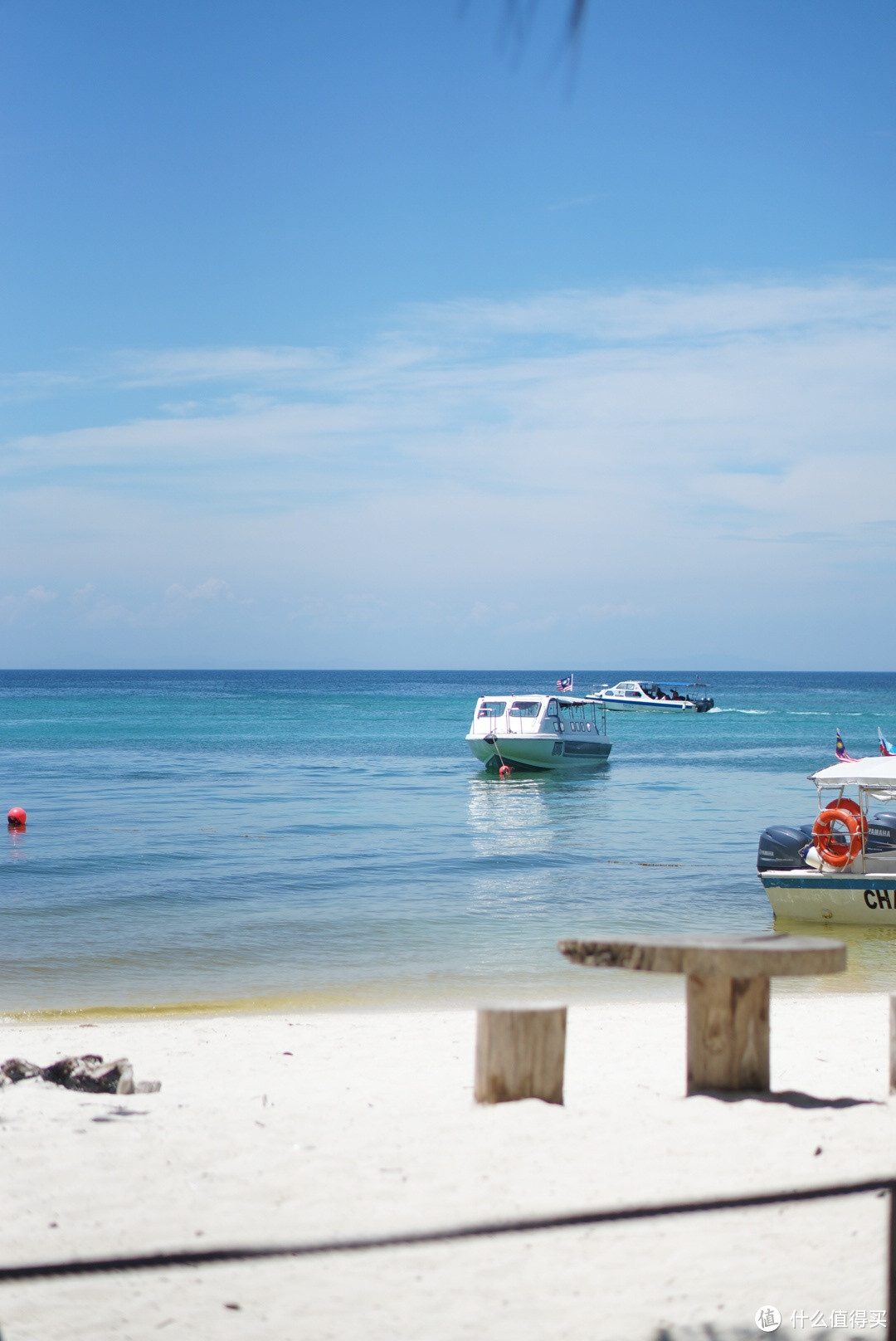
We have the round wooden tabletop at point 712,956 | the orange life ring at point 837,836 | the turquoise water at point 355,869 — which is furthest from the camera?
the orange life ring at point 837,836

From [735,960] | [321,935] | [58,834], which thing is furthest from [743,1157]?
[58,834]

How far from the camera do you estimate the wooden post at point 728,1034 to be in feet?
16.9

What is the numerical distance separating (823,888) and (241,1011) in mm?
7668

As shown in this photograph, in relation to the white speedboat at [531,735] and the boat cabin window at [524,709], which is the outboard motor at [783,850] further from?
the boat cabin window at [524,709]

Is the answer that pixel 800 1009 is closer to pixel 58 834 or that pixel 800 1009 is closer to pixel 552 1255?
pixel 552 1255

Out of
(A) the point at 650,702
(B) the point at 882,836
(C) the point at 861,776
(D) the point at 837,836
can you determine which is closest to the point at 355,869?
(D) the point at 837,836

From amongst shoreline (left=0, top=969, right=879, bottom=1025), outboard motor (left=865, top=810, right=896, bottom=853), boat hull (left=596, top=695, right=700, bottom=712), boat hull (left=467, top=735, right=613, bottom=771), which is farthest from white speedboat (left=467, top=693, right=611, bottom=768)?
boat hull (left=596, top=695, right=700, bottom=712)

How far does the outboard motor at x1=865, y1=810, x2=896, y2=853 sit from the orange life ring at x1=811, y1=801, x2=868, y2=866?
0.70 meters

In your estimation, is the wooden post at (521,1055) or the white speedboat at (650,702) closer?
the wooden post at (521,1055)

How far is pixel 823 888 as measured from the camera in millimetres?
14195

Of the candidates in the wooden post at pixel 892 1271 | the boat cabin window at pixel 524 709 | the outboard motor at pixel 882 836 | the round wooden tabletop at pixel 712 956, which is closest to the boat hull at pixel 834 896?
the outboard motor at pixel 882 836

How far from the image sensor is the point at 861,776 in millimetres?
13656

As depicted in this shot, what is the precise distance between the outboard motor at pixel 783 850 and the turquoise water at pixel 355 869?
81 cm

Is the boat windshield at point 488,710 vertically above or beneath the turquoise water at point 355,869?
above
